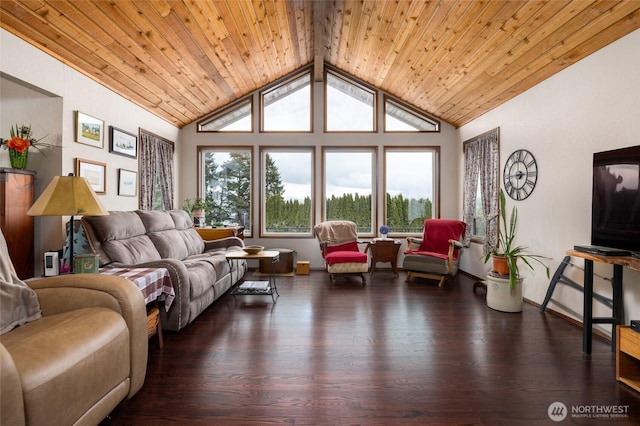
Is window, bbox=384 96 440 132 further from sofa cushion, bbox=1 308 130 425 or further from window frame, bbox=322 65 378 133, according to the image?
sofa cushion, bbox=1 308 130 425

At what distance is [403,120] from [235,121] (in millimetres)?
3127

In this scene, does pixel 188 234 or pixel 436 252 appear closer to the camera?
pixel 188 234

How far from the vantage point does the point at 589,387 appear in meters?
2.01

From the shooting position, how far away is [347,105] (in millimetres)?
5930

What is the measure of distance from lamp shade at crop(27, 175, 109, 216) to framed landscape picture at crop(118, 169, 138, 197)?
1900 millimetres

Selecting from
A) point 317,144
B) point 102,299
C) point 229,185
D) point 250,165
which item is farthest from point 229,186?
point 102,299

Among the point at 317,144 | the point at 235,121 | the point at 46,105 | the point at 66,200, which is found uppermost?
the point at 235,121

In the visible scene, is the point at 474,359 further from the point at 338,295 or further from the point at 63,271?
the point at 63,271

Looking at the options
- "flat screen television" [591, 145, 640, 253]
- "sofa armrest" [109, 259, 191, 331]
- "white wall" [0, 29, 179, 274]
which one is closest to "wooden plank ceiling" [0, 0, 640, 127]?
"white wall" [0, 29, 179, 274]

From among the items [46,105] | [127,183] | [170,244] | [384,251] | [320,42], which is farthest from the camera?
[384,251]

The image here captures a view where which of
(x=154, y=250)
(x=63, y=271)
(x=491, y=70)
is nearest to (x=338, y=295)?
(x=154, y=250)

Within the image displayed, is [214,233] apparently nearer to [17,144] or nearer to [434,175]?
[17,144]

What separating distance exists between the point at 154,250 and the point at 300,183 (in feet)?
9.79

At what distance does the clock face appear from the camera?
3.76 metres
